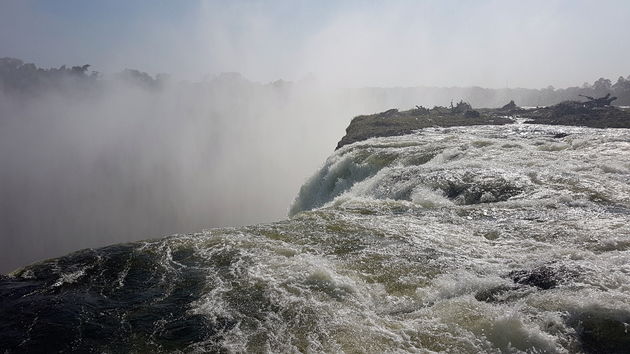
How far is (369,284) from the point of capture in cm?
798

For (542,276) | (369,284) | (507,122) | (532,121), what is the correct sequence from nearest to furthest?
(542,276)
(369,284)
(532,121)
(507,122)

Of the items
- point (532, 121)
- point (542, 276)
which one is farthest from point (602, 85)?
point (542, 276)

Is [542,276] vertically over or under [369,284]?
over

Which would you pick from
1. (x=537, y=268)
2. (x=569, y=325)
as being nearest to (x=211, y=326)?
(x=569, y=325)

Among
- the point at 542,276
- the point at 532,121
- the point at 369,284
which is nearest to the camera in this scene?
the point at 542,276

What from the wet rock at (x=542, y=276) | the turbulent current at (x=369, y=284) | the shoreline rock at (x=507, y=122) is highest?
the shoreline rock at (x=507, y=122)

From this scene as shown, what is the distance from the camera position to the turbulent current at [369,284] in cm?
627

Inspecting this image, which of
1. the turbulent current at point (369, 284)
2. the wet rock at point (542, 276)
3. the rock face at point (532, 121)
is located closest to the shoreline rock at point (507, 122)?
the rock face at point (532, 121)

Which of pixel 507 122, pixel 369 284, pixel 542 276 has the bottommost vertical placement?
pixel 369 284

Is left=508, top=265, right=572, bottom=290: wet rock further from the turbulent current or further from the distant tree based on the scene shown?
the distant tree

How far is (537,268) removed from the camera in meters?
7.89

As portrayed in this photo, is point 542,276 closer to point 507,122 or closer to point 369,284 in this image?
point 369,284

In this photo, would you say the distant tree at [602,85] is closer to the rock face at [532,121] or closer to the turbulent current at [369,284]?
the rock face at [532,121]

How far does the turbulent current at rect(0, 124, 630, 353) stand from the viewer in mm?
6270
